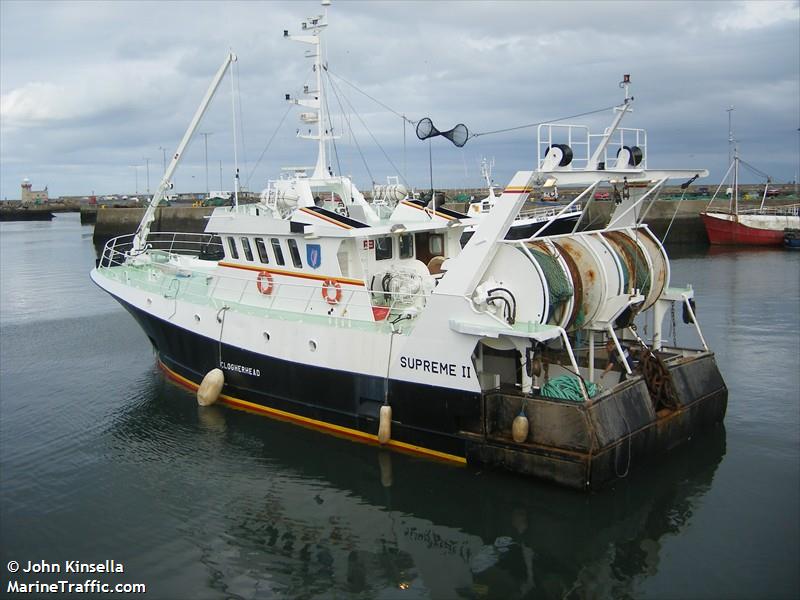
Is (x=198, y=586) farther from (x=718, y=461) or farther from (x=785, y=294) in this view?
(x=785, y=294)

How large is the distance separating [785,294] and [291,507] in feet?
77.4

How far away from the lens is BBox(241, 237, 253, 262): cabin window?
1501 centimetres

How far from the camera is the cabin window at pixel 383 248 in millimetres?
14113

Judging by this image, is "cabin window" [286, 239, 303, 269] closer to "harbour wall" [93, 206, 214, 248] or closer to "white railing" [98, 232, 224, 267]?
"white railing" [98, 232, 224, 267]

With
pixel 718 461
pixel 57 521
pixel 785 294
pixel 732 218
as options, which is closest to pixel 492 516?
pixel 718 461

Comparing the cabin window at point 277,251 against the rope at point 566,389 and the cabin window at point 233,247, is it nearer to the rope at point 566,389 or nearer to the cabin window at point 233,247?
the cabin window at point 233,247

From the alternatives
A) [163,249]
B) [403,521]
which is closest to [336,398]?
[403,521]

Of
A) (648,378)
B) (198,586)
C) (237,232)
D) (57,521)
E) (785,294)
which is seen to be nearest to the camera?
(198,586)

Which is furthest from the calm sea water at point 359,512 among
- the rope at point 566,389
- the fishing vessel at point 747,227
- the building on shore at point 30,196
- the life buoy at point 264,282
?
the building on shore at point 30,196

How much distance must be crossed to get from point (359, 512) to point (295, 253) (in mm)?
5526

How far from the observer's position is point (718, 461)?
1194cm

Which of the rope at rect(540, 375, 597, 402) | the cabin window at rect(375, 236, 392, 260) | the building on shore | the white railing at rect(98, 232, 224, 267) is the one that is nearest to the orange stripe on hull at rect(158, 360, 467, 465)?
the rope at rect(540, 375, 597, 402)

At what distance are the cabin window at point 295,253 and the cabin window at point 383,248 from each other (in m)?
1.51

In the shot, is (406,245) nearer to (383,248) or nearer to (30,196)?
(383,248)
